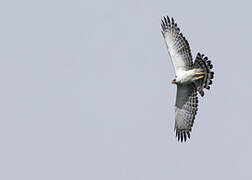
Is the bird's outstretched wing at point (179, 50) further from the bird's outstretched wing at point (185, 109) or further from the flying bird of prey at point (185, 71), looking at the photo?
the bird's outstretched wing at point (185, 109)

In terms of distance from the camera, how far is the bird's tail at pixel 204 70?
939 inches

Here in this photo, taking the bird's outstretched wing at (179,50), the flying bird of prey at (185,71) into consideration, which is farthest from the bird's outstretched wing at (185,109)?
the bird's outstretched wing at (179,50)

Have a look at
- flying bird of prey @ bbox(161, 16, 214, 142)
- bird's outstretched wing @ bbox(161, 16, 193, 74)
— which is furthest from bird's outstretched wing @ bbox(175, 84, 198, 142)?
bird's outstretched wing @ bbox(161, 16, 193, 74)

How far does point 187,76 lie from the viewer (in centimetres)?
2392

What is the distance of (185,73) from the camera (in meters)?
24.0

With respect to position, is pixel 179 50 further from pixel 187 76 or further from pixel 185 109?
pixel 185 109

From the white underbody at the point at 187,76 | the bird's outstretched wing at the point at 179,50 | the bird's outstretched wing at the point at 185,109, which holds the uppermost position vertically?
the bird's outstretched wing at the point at 179,50

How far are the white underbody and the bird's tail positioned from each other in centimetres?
22

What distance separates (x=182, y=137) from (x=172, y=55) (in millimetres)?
3836

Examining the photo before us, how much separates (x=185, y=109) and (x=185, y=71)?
6.00 feet

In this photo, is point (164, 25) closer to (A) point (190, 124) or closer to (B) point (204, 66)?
(B) point (204, 66)

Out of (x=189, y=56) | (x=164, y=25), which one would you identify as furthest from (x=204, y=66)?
(x=164, y=25)

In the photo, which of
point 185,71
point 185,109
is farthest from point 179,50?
point 185,109

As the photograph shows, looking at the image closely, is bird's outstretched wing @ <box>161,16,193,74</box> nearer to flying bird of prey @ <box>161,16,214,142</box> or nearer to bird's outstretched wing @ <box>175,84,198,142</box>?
flying bird of prey @ <box>161,16,214,142</box>
